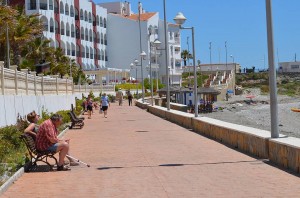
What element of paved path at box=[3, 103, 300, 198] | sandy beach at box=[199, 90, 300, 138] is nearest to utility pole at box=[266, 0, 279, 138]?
paved path at box=[3, 103, 300, 198]

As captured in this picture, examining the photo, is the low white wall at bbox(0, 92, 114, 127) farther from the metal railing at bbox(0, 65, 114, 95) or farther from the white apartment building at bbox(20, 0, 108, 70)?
the white apartment building at bbox(20, 0, 108, 70)

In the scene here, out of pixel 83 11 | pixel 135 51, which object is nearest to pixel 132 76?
pixel 135 51

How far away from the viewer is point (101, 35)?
108 m

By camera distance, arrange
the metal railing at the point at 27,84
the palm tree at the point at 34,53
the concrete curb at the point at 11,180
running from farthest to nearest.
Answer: the palm tree at the point at 34,53 → the metal railing at the point at 27,84 → the concrete curb at the point at 11,180

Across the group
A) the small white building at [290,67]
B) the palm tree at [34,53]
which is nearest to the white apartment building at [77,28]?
the palm tree at [34,53]

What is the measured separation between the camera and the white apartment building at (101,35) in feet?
283

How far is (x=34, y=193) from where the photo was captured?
9.83 m

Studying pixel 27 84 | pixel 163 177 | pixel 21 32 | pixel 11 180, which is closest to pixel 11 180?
pixel 11 180

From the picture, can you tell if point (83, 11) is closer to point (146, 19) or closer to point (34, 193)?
point (146, 19)

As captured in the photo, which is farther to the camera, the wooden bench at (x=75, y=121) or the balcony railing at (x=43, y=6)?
the balcony railing at (x=43, y=6)

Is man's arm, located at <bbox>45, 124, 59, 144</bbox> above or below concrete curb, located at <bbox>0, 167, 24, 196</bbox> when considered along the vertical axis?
above

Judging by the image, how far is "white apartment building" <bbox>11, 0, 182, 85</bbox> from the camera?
86.1 metres

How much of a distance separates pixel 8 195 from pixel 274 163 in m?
5.83

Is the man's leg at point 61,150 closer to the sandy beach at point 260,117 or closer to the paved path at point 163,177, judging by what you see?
the paved path at point 163,177
